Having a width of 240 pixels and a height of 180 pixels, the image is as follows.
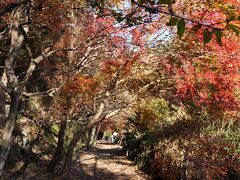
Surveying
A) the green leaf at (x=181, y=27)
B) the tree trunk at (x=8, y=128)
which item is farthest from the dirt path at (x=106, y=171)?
the green leaf at (x=181, y=27)

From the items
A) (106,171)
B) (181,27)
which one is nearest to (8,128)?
(181,27)

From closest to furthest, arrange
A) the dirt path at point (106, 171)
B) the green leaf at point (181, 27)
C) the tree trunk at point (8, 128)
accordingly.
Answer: the green leaf at point (181, 27) → the tree trunk at point (8, 128) → the dirt path at point (106, 171)

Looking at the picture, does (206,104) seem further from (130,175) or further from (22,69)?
(22,69)

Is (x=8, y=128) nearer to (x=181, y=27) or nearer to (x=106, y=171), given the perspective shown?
(x=181, y=27)

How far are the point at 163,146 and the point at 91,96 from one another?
13.1 feet

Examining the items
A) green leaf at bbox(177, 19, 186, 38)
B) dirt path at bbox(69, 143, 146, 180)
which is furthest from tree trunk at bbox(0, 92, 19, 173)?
dirt path at bbox(69, 143, 146, 180)

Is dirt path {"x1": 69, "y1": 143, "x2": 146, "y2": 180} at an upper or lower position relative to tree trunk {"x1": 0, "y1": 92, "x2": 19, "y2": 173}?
lower

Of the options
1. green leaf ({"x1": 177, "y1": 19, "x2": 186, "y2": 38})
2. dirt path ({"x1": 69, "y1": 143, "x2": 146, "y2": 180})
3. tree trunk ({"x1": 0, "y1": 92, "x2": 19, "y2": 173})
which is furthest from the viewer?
dirt path ({"x1": 69, "y1": 143, "x2": 146, "y2": 180})

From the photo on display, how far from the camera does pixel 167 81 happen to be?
13.2 meters

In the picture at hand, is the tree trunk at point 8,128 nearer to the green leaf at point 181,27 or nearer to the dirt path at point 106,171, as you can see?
the green leaf at point 181,27

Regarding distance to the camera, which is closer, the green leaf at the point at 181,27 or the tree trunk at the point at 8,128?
the green leaf at the point at 181,27

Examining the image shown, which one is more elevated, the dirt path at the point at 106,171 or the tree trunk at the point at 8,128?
the tree trunk at the point at 8,128

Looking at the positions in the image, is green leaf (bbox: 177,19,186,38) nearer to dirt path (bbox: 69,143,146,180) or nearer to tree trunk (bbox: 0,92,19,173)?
tree trunk (bbox: 0,92,19,173)

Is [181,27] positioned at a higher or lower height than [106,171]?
higher
